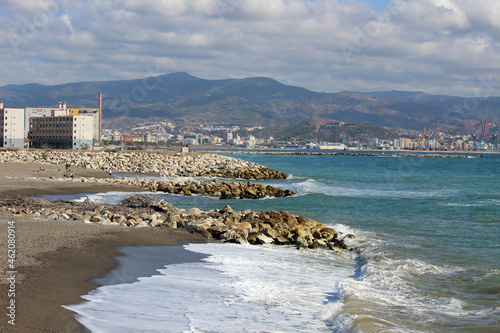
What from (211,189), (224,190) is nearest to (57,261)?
(224,190)

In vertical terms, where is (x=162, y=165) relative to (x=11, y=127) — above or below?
below

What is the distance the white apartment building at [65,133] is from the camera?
75.9 metres

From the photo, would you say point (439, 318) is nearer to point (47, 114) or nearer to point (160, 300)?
point (160, 300)

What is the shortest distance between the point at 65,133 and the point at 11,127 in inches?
356

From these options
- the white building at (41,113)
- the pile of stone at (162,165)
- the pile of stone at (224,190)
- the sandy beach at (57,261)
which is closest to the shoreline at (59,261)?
the sandy beach at (57,261)

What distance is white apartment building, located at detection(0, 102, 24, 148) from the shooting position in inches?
2714

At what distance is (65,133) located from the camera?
76.9 metres

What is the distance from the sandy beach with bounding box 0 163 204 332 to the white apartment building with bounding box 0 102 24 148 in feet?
206

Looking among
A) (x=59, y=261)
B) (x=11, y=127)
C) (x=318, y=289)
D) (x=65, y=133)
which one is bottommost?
(x=318, y=289)

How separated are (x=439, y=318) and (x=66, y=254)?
7096mm

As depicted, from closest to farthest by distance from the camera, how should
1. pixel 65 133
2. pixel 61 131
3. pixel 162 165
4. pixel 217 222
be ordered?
pixel 217 222 → pixel 162 165 → pixel 65 133 → pixel 61 131

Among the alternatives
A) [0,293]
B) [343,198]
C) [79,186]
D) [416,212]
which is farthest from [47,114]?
[0,293]

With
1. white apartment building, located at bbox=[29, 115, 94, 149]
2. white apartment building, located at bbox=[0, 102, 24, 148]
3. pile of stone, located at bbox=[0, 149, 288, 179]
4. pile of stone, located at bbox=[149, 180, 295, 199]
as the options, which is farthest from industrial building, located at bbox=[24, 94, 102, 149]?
pile of stone, located at bbox=[149, 180, 295, 199]

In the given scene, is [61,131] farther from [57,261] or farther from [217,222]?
[57,261]
